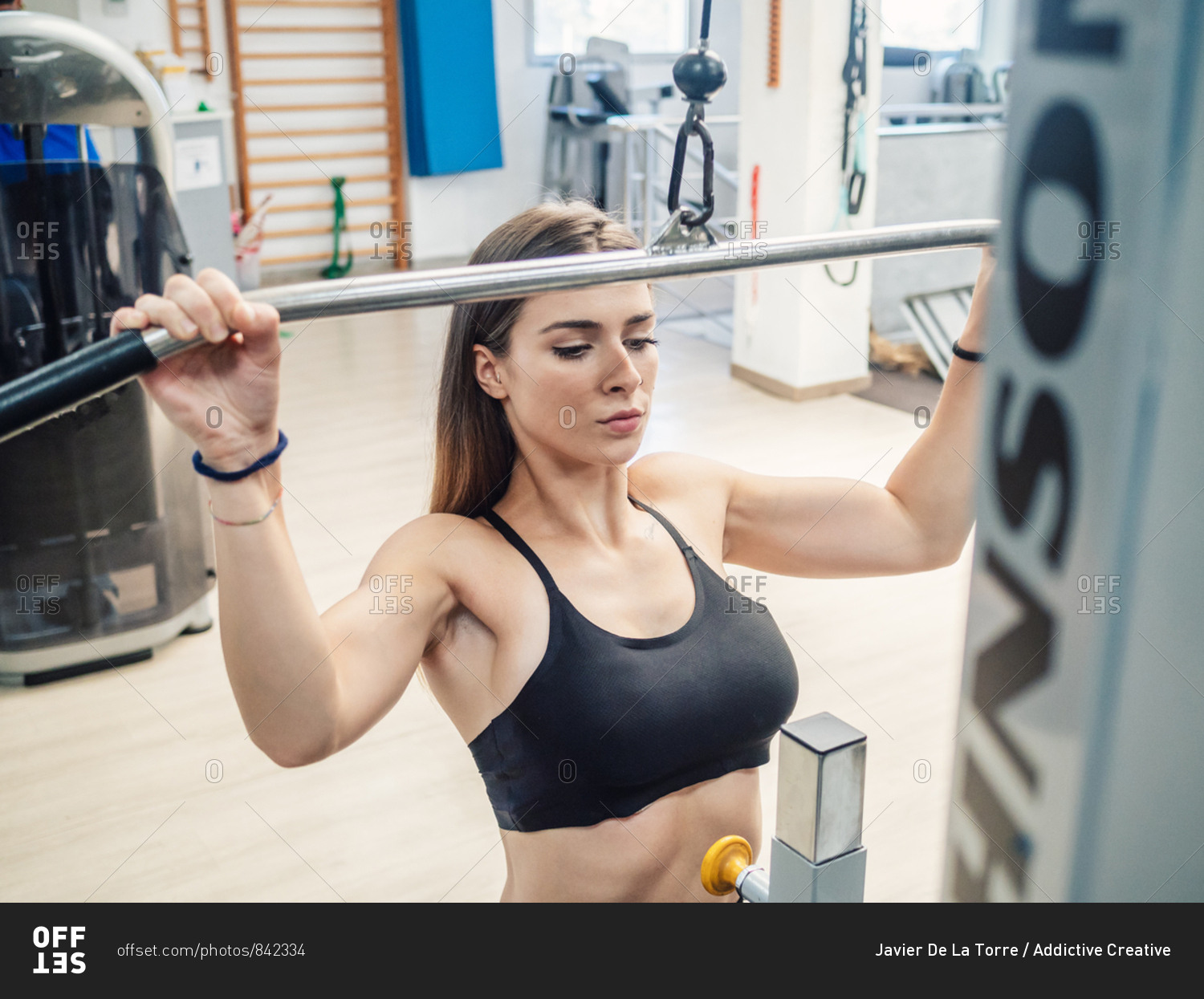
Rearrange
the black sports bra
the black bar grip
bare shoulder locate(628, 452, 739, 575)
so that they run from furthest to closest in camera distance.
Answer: bare shoulder locate(628, 452, 739, 575) → the black sports bra → the black bar grip

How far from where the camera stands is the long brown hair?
137cm

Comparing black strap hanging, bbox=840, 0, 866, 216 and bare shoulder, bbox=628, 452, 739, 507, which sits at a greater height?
black strap hanging, bbox=840, 0, 866, 216

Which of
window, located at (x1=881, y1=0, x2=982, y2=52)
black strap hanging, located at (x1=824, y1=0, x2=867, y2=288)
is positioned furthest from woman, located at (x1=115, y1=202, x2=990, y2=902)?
window, located at (x1=881, y1=0, x2=982, y2=52)

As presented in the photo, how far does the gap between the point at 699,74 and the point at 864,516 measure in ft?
1.99

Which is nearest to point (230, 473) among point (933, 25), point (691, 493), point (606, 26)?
point (691, 493)

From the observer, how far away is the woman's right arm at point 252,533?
878 mm

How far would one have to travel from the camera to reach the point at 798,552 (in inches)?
59.4

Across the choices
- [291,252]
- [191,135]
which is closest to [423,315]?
[291,252]

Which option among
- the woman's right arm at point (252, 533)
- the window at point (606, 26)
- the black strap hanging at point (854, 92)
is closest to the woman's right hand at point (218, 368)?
the woman's right arm at point (252, 533)

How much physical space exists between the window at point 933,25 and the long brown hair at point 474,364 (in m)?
7.77

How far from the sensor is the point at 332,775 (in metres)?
2.51

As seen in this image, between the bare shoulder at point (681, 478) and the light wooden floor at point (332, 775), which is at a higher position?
the bare shoulder at point (681, 478)

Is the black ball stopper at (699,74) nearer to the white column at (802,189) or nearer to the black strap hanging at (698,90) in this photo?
the black strap hanging at (698,90)

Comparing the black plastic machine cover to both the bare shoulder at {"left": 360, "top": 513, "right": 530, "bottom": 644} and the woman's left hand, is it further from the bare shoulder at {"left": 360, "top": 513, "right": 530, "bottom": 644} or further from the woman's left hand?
the woman's left hand
